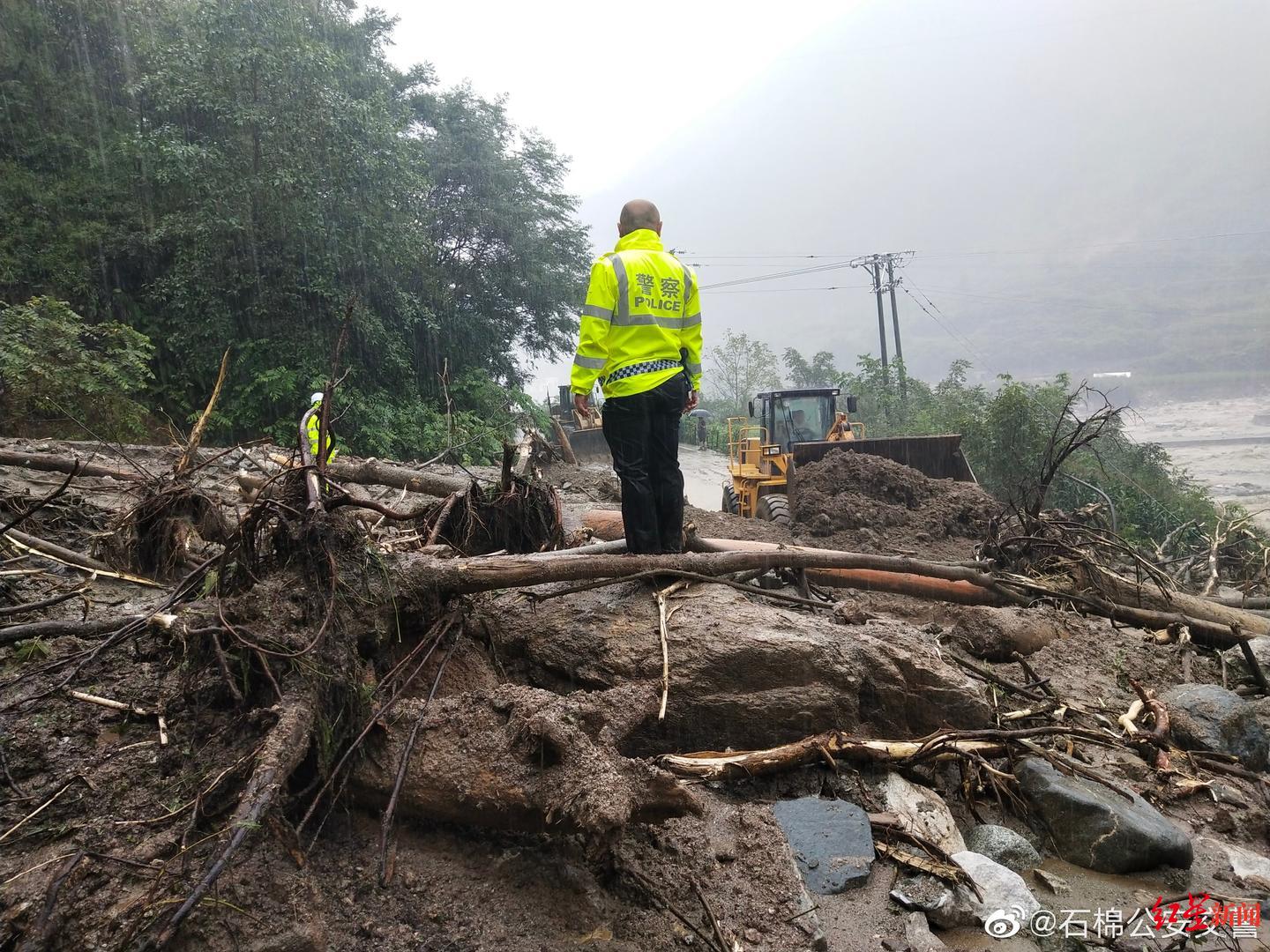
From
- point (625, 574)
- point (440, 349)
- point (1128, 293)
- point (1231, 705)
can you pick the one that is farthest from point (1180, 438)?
point (1128, 293)

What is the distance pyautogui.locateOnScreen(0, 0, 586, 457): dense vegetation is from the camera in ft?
45.6

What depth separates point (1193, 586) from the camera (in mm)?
8719

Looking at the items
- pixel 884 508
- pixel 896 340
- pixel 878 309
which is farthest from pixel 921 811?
pixel 878 309

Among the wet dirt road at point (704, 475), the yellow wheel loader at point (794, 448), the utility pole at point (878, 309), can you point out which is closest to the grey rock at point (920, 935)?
the yellow wheel loader at point (794, 448)

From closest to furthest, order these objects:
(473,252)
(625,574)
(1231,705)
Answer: (625,574)
(1231,705)
(473,252)

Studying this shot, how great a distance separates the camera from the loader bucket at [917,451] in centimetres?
1168

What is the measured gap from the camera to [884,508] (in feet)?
32.9

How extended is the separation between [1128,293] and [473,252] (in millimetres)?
109846

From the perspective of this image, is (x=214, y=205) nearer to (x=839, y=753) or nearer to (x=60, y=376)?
(x=60, y=376)

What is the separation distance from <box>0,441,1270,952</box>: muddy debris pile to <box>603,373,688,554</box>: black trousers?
281 mm

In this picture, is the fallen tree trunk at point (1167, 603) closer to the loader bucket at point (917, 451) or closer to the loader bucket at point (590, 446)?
the loader bucket at point (917, 451)

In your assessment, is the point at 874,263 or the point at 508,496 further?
the point at 874,263

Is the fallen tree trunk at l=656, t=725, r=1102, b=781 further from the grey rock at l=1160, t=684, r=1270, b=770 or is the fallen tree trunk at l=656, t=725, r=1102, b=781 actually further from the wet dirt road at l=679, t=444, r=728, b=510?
the wet dirt road at l=679, t=444, r=728, b=510

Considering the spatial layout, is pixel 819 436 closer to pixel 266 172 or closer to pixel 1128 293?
pixel 266 172
